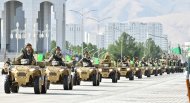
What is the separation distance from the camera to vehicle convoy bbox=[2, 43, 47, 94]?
95.5 ft

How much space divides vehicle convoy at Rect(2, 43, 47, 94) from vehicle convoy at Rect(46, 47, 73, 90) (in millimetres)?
3059

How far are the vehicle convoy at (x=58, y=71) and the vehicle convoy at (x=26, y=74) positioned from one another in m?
3.06

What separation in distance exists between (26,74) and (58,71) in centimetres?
455

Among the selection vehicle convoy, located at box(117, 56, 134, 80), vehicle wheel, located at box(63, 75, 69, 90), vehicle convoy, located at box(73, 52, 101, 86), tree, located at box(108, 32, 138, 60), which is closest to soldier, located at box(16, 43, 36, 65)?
vehicle wheel, located at box(63, 75, 69, 90)

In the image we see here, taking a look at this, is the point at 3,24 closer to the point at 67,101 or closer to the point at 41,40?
the point at 41,40

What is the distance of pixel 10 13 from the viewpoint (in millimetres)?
159875

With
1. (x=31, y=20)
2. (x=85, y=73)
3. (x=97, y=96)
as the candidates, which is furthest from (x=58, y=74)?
(x=31, y=20)

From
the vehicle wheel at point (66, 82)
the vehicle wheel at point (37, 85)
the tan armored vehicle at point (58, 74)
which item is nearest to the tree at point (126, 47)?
the vehicle wheel at point (66, 82)

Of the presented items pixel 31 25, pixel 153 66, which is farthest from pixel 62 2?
pixel 153 66

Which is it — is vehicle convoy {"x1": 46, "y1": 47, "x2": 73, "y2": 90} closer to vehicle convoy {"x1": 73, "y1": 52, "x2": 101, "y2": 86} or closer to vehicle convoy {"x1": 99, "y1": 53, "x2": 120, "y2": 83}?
vehicle convoy {"x1": 73, "y1": 52, "x2": 101, "y2": 86}

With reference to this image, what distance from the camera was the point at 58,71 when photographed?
33562 millimetres

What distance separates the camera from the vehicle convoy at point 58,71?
3356 cm

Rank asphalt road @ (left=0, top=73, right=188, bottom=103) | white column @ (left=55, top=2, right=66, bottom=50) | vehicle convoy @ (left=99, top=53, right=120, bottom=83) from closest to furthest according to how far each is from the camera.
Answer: asphalt road @ (left=0, top=73, right=188, bottom=103) < vehicle convoy @ (left=99, top=53, right=120, bottom=83) < white column @ (left=55, top=2, right=66, bottom=50)

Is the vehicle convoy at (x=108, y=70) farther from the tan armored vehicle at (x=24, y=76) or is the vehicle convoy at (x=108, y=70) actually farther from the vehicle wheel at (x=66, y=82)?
the tan armored vehicle at (x=24, y=76)
